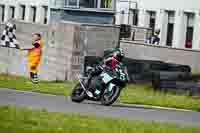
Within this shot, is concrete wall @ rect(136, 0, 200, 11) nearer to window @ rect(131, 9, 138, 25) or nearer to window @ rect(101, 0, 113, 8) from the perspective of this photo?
window @ rect(131, 9, 138, 25)

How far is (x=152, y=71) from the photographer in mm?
29156

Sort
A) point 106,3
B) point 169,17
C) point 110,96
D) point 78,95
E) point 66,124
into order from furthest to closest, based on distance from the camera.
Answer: point 106,3, point 169,17, point 78,95, point 110,96, point 66,124

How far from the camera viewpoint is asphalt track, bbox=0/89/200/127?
657 inches

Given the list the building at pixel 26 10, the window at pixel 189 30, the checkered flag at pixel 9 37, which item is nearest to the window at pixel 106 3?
the building at pixel 26 10

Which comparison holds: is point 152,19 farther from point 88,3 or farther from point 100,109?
point 100,109

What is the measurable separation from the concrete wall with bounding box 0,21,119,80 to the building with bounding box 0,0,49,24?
2212 centimetres

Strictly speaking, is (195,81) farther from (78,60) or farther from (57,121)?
(57,121)

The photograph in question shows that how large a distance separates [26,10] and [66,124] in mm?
49482

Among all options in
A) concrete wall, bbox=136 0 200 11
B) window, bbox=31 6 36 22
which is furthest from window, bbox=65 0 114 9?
window, bbox=31 6 36 22

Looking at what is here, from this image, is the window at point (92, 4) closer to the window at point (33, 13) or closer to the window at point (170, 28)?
the window at point (170, 28)

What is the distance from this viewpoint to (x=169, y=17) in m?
47.8

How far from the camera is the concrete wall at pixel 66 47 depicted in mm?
33312

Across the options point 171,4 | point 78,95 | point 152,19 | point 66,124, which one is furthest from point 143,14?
point 66,124

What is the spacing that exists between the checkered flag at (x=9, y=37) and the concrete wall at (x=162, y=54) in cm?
517
